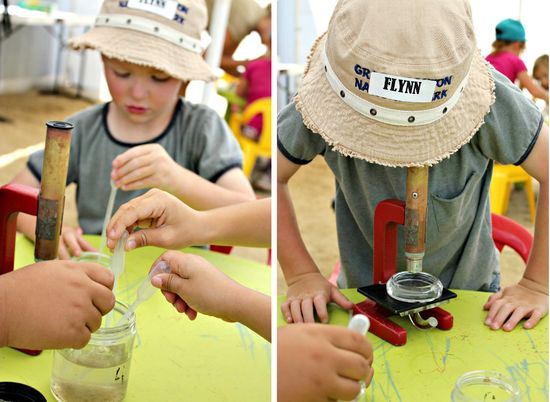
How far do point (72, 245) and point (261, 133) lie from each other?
57.8 inches

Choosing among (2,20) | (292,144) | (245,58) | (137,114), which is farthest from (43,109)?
(292,144)

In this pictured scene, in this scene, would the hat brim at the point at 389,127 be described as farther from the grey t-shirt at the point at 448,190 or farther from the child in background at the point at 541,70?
the child in background at the point at 541,70

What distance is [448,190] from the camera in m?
0.74

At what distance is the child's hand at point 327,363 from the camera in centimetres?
37

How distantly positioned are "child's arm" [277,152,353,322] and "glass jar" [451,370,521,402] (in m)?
0.16

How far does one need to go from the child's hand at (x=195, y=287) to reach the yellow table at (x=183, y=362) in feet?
0.21

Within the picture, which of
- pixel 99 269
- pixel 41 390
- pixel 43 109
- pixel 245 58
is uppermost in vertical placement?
pixel 99 269

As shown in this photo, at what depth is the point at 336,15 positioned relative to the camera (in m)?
0.59

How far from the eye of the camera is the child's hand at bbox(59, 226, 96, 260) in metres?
0.82

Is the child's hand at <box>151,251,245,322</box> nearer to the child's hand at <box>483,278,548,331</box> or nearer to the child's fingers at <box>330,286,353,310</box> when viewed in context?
the child's fingers at <box>330,286,353,310</box>

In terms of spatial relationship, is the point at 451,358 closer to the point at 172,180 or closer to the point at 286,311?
the point at 286,311

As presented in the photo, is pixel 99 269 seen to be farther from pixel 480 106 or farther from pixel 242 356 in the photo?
pixel 480 106

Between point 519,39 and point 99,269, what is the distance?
1.21m

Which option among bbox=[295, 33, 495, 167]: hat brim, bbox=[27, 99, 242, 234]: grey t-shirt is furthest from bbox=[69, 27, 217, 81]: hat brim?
bbox=[295, 33, 495, 167]: hat brim
